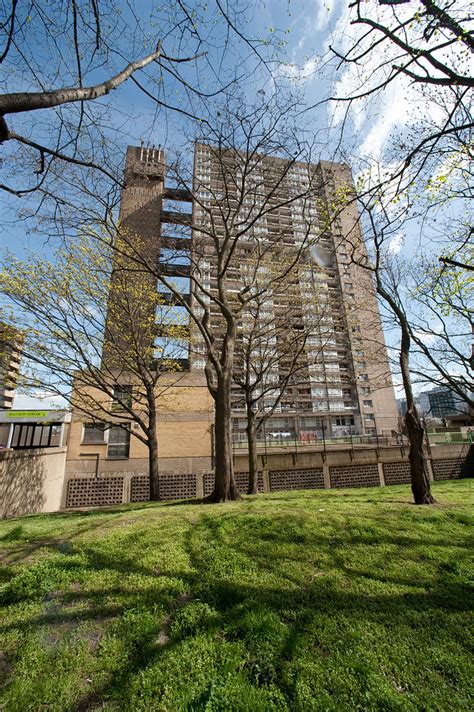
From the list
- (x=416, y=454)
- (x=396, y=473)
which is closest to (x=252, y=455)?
(x=416, y=454)

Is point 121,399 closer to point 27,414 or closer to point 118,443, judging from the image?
point 27,414

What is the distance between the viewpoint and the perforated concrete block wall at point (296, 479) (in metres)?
17.2

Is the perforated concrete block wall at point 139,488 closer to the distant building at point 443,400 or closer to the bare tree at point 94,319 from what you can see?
the bare tree at point 94,319

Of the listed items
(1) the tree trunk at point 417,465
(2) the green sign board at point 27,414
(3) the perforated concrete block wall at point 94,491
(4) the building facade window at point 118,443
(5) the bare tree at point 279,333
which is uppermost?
(5) the bare tree at point 279,333

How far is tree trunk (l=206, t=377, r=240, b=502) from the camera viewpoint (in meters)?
7.85

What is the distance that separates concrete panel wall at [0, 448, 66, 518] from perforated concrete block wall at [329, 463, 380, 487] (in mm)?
14510

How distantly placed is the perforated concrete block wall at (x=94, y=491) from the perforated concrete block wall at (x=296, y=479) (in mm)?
8519

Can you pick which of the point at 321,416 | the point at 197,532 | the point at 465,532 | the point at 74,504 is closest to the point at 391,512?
the point at 465,532

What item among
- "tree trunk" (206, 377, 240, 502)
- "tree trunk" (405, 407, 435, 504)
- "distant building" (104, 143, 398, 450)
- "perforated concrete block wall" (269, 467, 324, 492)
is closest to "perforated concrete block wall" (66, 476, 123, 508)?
"distant building" (104, 143, 398, 450)

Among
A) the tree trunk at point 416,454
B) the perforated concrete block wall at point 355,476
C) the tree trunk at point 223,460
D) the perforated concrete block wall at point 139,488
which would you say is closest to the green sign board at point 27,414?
the perforated concrete block wall at point 139,488

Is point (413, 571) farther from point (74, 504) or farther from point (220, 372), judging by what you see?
point (74, 504)

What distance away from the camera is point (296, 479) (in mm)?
17438

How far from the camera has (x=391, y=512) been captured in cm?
597

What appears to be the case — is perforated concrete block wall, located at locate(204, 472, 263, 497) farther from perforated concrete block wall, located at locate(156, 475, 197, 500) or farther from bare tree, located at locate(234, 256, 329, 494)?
bare tree, located at locate(234, 256, 329, 494)
